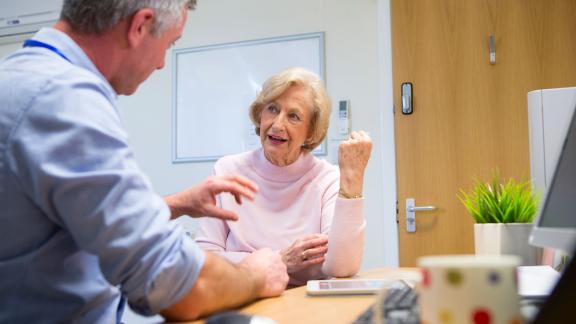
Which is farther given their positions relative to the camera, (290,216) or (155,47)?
(290,216)

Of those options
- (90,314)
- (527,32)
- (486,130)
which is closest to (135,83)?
(90,314)

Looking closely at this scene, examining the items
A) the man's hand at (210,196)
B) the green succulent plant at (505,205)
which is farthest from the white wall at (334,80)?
the man's hand at (210,196)

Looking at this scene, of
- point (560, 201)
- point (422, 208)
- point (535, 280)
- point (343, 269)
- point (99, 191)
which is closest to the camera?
point (99, 191)

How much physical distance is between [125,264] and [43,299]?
0.20 m

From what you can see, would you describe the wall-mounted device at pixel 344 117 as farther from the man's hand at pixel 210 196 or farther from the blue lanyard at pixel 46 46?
the blue lanyard at pixel 46 46

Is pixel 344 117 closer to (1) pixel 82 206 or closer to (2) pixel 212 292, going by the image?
(2) pixel 212 292

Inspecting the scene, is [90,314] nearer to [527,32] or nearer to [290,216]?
[290,216]

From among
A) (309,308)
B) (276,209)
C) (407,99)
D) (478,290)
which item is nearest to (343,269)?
(276,209)

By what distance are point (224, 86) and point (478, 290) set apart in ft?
10.2

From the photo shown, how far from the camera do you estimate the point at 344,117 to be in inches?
124

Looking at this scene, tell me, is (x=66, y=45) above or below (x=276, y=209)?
above

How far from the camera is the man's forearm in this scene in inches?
31.6

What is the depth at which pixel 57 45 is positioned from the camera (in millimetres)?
915

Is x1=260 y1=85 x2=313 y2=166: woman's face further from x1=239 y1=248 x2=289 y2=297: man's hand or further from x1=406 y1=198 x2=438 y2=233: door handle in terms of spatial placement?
x1=406 y1=198 x2=438 y2=233: door handle
